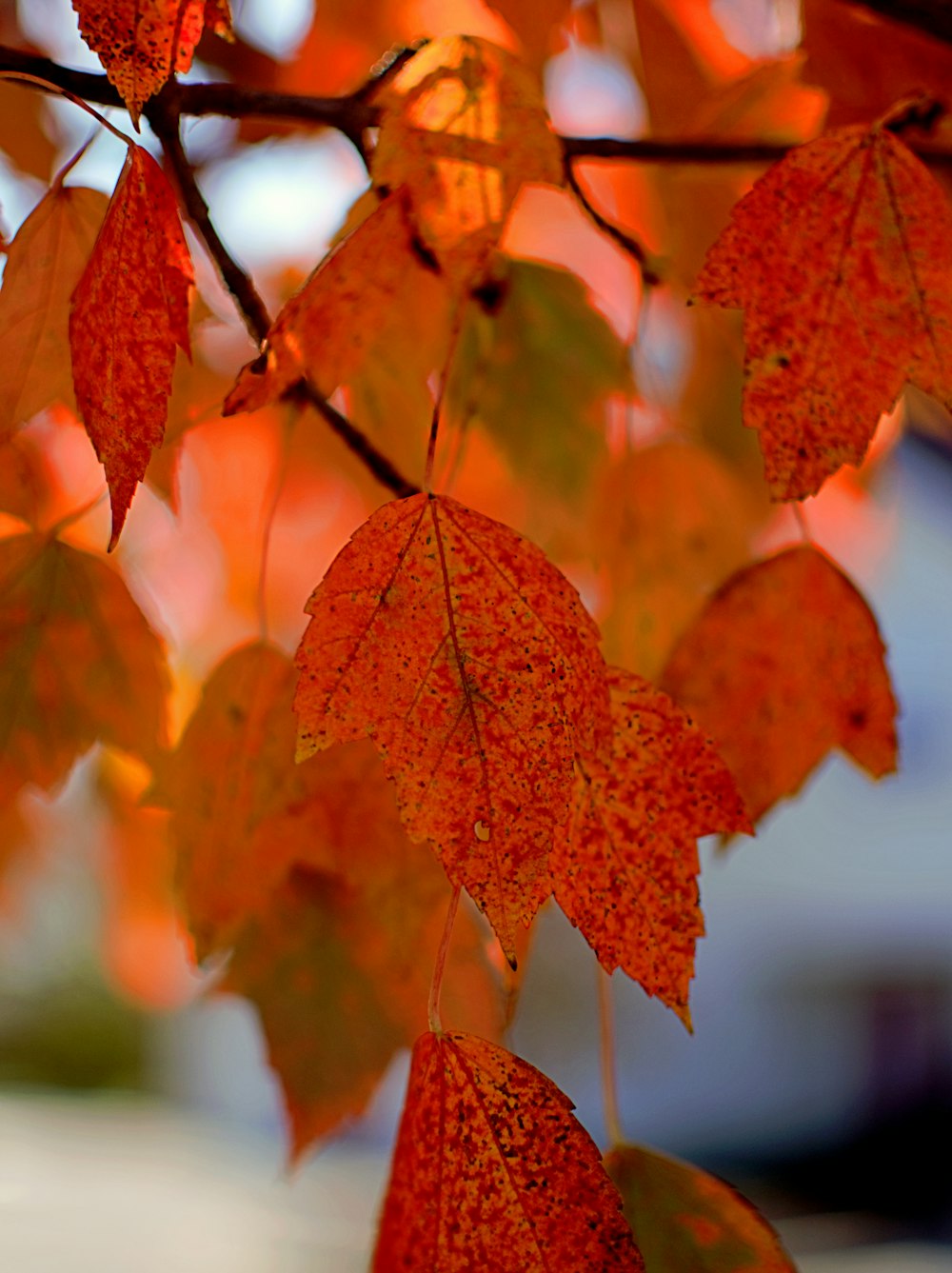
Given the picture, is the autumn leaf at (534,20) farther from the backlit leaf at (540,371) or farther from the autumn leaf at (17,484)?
the autumn leaf at (17,484)

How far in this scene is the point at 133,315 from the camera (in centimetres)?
27

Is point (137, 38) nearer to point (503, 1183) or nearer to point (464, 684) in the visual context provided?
point (464, 684)

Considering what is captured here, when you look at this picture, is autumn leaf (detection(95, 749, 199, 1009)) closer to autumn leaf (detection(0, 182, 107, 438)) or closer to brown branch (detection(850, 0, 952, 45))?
autumn leaf (detection(0, 182, 107, 438))

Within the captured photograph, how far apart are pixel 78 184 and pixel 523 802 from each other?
0.85 feet

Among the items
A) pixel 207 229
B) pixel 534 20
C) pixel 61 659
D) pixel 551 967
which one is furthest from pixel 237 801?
pixel 551 967

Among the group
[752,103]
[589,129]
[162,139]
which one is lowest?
[162,139]

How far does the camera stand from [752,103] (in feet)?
1.62

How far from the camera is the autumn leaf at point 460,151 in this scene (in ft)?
0.99

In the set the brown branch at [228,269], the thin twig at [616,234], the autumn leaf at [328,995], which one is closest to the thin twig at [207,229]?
the brown branch at [228,269]

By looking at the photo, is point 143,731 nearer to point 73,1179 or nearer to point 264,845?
point 264,845

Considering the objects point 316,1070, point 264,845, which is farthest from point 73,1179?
point 264,845

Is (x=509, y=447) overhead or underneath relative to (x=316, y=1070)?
overhead

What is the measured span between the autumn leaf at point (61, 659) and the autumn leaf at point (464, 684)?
0.17 m

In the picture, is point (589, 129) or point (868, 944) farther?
point (868, 944)
